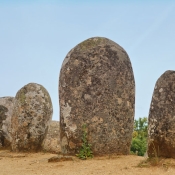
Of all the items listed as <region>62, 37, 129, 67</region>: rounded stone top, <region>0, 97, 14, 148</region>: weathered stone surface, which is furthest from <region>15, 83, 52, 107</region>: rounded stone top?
<region>62, 37, 129, 67</region>: rounded stone top

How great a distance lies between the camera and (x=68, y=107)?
41.1 ft

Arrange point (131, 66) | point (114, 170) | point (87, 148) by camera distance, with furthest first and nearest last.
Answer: point (131, 66), point (87, 148), point (114, 170)

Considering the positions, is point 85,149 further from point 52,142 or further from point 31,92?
point 52,142

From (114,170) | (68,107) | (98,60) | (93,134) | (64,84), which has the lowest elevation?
(114,170)

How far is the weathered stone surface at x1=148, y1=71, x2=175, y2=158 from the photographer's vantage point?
10445mm

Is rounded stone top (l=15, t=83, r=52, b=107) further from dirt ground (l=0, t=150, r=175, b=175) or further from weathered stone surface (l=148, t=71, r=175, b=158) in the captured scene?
weathered stone surface (l=148, t=71, r=175, b=158)

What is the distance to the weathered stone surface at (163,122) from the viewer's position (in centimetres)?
1045

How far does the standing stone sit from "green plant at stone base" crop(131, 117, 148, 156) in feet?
21.5

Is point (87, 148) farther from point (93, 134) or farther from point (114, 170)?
point (114, 170)

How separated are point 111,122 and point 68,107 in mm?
1476

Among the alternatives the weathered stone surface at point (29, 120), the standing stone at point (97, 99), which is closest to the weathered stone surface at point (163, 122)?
the standing stone at point (97, 99)

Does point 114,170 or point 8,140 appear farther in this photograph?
point 8,140

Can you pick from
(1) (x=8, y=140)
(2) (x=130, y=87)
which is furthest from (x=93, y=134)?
(1) (x=8, y=140)

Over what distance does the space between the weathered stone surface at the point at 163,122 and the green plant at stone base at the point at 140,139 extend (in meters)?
8.27
